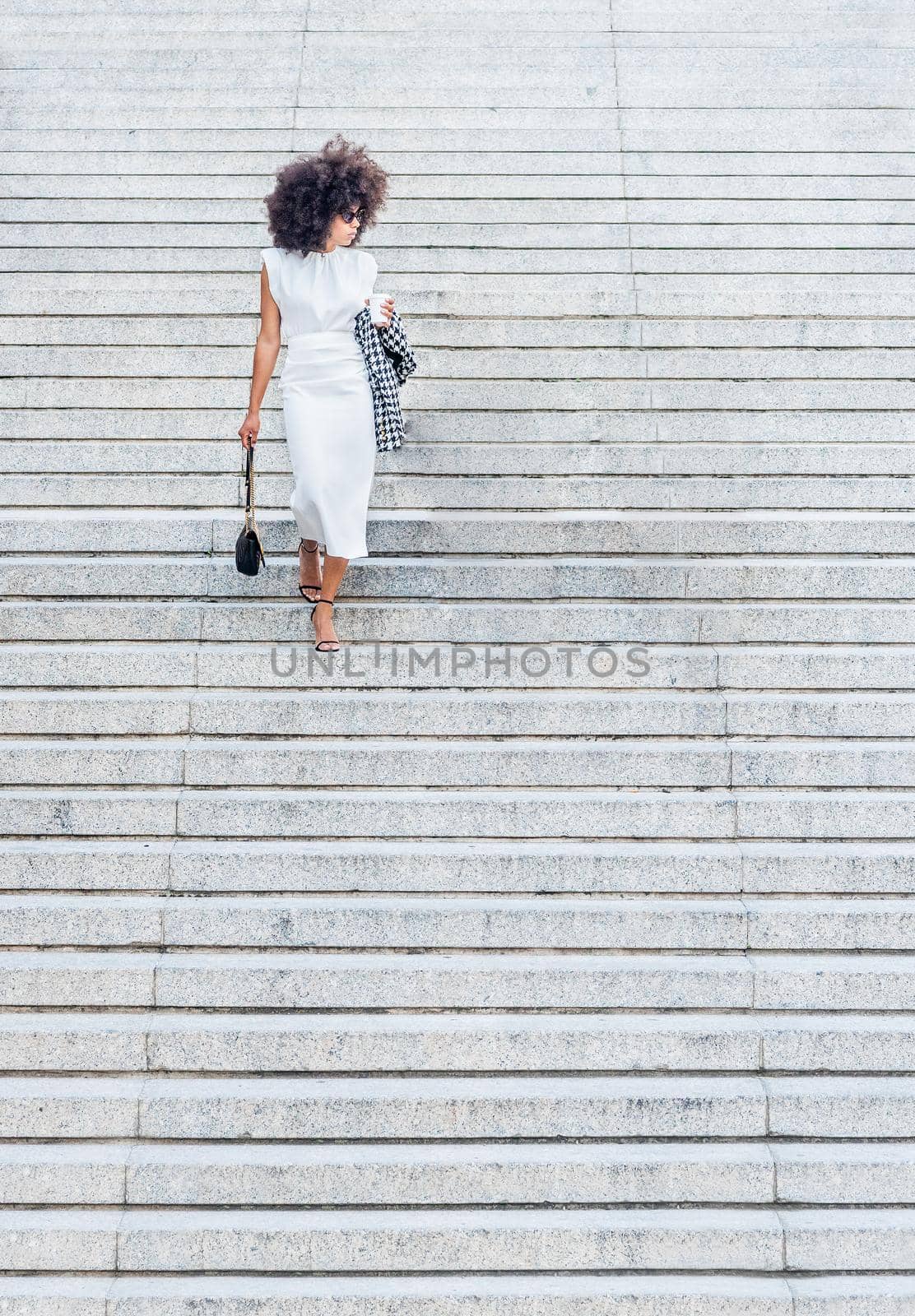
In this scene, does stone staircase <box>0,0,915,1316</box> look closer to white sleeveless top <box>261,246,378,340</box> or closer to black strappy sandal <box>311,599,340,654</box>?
black strappy sandal <box>311,599,340,654</box>

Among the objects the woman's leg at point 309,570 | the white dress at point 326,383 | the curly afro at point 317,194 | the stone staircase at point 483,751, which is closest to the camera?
the stone staircase at point 483,751

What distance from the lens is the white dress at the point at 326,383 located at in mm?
4398

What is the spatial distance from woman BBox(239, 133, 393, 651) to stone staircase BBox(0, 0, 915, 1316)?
468mm

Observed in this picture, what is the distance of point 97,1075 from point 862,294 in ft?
16.2

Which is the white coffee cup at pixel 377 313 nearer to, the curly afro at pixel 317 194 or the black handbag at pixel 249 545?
the curly afro at pixel 317 194

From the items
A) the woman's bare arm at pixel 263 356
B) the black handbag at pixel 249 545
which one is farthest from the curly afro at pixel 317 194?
the black handbag at pixel 249 545

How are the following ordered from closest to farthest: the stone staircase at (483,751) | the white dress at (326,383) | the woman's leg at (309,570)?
the stone staircase at (483,751), the white dress at (326,383), the woman's leg at (309,570)

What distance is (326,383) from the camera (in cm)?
443

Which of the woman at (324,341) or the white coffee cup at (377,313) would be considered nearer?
the woman at (324,341)

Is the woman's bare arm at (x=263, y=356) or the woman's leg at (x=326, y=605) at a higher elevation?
the woman's bare arm at (x=263, y=356)

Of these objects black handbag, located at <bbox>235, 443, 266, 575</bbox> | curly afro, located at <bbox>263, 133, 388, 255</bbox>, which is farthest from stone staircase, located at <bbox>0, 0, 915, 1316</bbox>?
curly afro, located at <bbox>263, 133, 388, 255</bbox>

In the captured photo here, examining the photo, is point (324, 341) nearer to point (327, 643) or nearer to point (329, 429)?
point (329, 429)

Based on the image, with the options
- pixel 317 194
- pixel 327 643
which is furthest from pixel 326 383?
pixel 327 643

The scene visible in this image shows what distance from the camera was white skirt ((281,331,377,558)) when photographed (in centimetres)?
443
